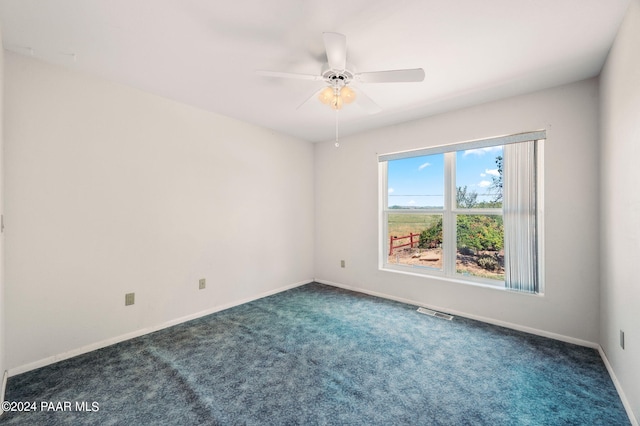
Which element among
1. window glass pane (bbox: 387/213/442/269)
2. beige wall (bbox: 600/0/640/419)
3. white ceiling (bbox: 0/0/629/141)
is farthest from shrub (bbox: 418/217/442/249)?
white ceiling (bbox: 0/0/629/141)

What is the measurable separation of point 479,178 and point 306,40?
2486mm

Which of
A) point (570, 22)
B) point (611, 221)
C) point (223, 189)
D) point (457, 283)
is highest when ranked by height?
point (570, 22)

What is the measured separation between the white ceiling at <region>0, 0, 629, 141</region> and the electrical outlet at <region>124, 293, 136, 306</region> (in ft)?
6.63

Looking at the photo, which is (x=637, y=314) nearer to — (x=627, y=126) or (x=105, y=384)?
(x=627, y=126)

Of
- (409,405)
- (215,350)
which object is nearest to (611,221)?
(409,405)

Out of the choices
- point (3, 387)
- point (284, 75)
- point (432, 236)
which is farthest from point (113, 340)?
point (432, 236)

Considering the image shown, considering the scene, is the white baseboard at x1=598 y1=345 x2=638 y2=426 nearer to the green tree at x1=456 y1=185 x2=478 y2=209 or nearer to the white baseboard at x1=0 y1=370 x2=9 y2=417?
the green tree at x1=456 y1=185 x2=478 y2=209

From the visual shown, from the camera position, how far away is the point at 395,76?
181 centimetres

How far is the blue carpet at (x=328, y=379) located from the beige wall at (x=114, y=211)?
1.11 feet

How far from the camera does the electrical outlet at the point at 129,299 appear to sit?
256 cm

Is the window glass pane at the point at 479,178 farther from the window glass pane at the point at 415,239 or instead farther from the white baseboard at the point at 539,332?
the white baseboard at the point at 539,332

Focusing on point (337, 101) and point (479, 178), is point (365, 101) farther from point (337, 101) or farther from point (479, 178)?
point (479, 178)

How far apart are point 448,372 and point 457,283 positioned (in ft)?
4.43

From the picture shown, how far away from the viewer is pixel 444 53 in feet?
6.70
